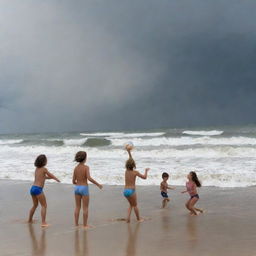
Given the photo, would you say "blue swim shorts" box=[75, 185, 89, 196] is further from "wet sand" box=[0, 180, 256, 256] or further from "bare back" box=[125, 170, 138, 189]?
"bare back" box=[125, 170, 138, 189]

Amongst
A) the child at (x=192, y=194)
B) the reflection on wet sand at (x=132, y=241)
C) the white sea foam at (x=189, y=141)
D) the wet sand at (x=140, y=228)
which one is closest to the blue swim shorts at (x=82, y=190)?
the wet sand at (x=140, y=228)

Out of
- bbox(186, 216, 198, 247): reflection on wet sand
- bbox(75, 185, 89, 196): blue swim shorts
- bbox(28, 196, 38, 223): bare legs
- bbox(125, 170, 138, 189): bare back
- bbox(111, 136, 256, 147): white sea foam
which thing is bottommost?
bbox(186, 216, 198, 247): reflection on wet sand

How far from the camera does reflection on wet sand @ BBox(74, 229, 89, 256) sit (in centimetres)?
559

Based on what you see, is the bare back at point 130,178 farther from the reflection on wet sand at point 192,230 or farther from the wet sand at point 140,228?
the reflection on wet sand at point 192,230

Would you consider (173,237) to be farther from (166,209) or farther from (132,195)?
(166,209)

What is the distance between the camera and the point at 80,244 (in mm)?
6043

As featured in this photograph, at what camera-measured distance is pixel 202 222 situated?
7480mm

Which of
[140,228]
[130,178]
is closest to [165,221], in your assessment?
[140,228]

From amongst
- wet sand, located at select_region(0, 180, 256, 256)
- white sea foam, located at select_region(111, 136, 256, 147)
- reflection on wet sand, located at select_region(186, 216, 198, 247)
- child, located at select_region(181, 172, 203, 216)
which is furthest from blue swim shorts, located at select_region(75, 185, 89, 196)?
white sea foam, located at select_region(111, 136, 256, 147)

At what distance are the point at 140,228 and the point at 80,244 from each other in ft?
4.63

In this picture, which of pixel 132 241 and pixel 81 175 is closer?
pixel 132 241

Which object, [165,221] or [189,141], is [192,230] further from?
[189,141]

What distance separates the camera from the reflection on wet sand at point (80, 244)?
18.3 ft

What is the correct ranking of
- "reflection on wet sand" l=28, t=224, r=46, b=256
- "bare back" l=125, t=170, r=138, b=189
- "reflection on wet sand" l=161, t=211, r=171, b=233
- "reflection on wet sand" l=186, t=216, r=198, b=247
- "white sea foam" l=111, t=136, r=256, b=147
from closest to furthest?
"reflection on wet sand" l=28, t=224, r=46, b=256
"reflection on wet sand" l=186, t=216, r=198, b=247
"reflection on wet sand" l=161, t=211, r=171, b=233
"bare back" l=125, t=170, r=138, b=189
"white sea foam" l=111, t=136, r=256, b=147
